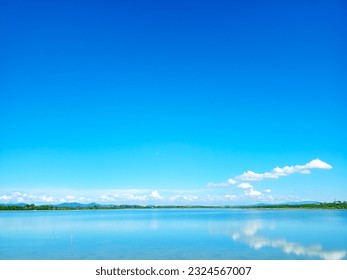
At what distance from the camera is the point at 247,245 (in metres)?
9.67
